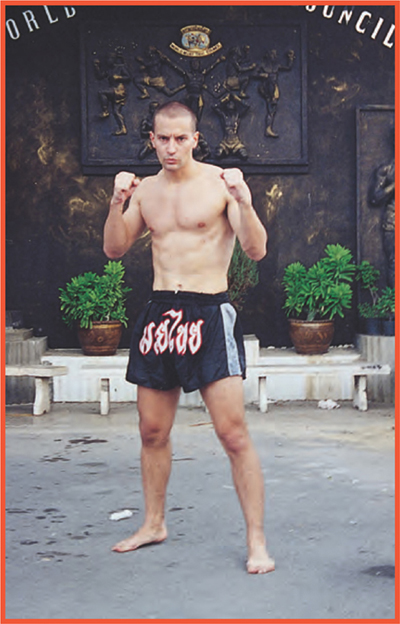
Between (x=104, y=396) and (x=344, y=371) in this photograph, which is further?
(x=344, y=371)

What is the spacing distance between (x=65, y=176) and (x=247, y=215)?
5366mm

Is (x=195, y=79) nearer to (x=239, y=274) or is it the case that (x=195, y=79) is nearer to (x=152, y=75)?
(x=152, y=75)

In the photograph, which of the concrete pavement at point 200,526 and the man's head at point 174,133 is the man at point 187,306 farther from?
the concrete pavement at point 200,526

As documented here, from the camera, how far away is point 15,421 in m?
7.67

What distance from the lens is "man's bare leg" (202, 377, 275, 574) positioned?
3990 millimetres

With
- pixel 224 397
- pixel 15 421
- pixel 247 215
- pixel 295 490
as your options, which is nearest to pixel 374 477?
pixel 295 490

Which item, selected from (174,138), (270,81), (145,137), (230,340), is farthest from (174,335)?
(270,81)

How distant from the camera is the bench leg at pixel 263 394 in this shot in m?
8.01

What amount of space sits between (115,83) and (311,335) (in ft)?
9.40

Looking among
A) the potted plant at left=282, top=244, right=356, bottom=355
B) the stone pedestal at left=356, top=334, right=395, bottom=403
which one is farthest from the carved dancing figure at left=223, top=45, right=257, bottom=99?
the stone pedestal at left=356, top=334, right=395, bottom=403

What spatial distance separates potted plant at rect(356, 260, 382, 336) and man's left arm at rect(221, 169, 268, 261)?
15.9 ft

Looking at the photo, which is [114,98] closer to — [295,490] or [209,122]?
[209,122]

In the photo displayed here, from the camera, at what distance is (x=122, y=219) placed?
13.6ft

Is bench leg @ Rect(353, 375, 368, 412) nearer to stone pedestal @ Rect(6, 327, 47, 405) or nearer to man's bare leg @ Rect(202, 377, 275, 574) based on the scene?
stone pedestal @ Rect(6, 327, 47, 405)
